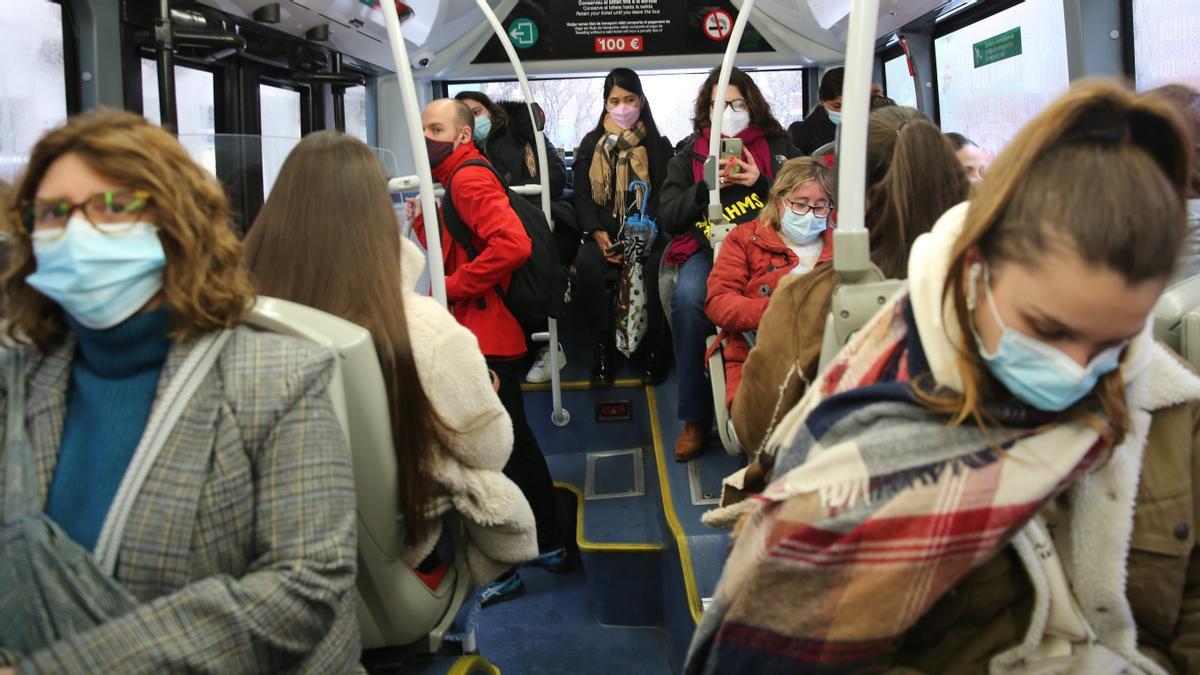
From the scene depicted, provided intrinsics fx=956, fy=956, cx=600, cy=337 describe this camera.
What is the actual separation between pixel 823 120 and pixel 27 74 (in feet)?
11.5

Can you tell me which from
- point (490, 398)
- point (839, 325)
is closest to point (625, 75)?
point (490, 398)

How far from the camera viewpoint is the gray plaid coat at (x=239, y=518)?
1226 millimetres

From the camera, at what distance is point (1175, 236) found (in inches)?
40.3

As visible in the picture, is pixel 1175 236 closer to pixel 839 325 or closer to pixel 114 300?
pixel 839 325

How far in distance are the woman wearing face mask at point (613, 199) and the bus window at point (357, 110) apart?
6.98 feet

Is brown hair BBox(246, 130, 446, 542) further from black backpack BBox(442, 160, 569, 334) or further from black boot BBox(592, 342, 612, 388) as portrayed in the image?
black boot BBox(592, 342, 612, 388)

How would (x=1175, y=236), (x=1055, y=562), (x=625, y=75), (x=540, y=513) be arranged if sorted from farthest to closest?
(x=625, y=75), (x=540, y=513), (x=1055, y=562), (x=1175, y=236)

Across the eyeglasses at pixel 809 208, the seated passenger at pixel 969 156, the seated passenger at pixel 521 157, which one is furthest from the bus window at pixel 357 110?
the seated passenger at pixel 969 156

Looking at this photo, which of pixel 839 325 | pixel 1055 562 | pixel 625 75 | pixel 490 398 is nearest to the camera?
pixel 1055 562

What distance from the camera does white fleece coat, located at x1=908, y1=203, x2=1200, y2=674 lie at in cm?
121

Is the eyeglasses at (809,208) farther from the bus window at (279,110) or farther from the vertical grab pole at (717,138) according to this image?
the bus window at (279,110)

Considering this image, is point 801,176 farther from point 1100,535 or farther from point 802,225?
point 1100,535

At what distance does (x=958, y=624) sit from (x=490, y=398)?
1.02m

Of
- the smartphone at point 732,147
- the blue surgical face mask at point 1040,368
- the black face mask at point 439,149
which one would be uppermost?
the black face mask at point 439,149
